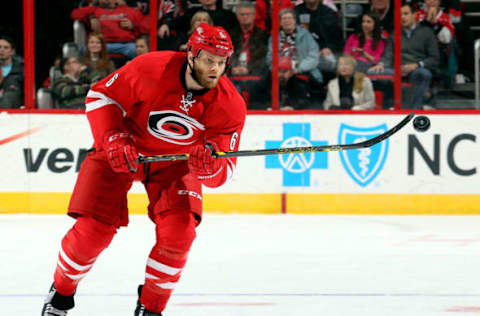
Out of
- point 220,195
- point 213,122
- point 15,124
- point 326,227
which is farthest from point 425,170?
point 213,122

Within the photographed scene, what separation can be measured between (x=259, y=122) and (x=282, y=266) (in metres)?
2.59

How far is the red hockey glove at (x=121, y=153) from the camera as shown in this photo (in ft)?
9.80

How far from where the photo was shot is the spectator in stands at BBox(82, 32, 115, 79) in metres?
6.93

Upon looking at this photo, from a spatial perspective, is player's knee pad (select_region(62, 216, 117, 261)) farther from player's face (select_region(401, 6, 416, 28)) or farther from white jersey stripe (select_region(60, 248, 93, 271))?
player's face (select_region(401, 6, 416, 28))

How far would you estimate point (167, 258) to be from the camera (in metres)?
3.02

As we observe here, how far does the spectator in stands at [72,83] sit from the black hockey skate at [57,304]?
13.1 feet

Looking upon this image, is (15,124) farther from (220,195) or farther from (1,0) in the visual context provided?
(220,195)

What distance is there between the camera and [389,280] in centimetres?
405

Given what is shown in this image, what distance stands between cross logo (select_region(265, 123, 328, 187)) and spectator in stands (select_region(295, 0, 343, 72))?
0.56m

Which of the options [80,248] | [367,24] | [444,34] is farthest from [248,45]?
[80,248]

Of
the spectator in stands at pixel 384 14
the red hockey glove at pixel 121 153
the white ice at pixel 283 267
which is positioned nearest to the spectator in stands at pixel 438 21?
the spectator in stands at pixel 384 14

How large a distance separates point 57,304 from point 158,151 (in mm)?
670

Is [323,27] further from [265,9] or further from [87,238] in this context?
[87,238]

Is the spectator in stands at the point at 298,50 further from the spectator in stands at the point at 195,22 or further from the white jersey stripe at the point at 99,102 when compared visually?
the white jersey stripe at the point at 99,102
